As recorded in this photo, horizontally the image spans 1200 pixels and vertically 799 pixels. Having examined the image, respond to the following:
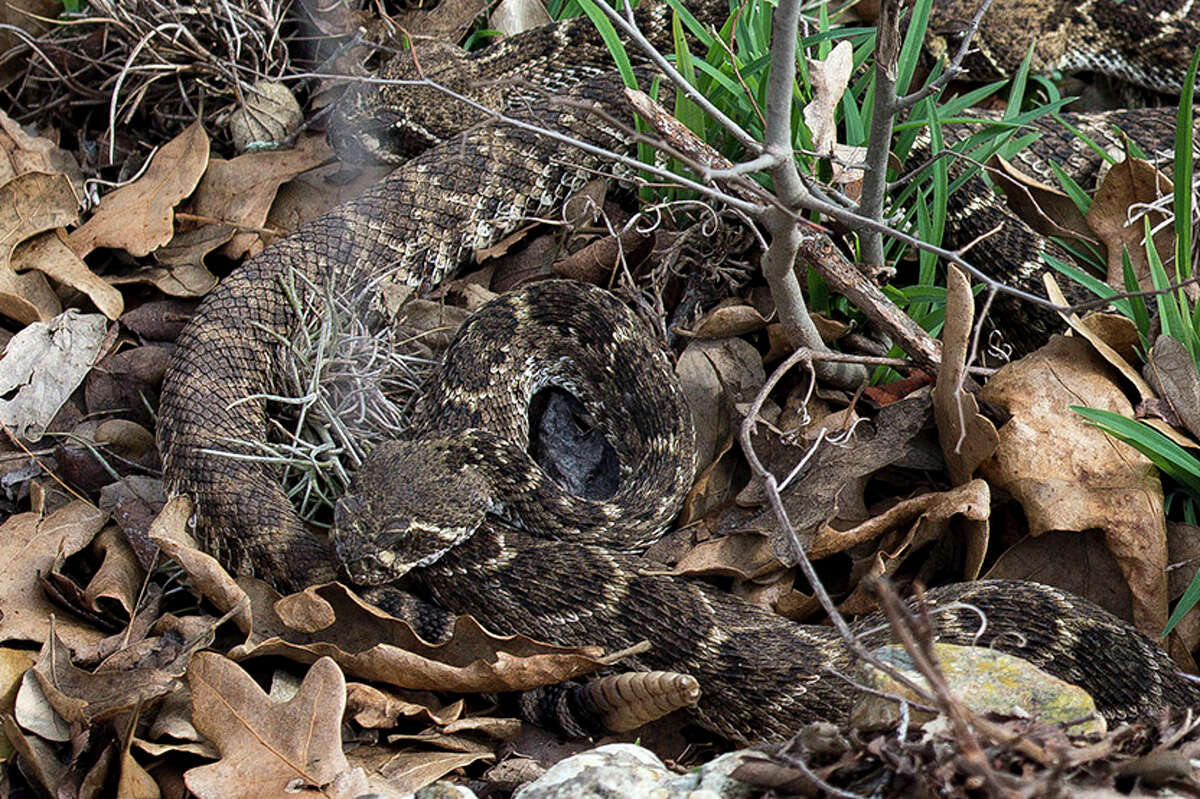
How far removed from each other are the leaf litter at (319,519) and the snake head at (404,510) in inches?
6.9

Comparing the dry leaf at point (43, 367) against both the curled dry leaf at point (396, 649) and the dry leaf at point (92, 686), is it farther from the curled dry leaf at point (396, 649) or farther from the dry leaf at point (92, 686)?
the curled dry leaf at point (396, 649)

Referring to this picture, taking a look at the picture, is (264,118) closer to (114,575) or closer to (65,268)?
(65,268)

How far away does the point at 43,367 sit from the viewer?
15.7ft

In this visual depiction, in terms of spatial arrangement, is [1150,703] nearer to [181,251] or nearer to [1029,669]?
[1029,669]

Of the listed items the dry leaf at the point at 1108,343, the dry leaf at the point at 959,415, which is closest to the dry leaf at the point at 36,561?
the dry leaf at the point at 959,415

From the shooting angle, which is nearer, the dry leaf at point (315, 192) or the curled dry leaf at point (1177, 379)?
the curled dry leaf at point (1177, 379)

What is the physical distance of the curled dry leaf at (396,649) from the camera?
3682mm

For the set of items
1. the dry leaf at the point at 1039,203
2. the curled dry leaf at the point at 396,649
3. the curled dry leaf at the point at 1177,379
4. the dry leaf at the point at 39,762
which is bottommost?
the dry leaf at the point at 39,762

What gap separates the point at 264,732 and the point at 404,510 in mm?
Answer: 913

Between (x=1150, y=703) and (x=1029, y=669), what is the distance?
0.78 m

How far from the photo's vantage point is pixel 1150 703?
11.7ft

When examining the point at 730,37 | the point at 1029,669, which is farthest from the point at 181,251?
the point at 1029,669

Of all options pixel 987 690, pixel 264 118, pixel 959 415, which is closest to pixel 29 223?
pixel 264 118

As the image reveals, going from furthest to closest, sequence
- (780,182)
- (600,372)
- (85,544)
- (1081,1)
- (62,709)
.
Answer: (1081,1) → (600,372) → (85,544) → (62,709) → (780,182)
